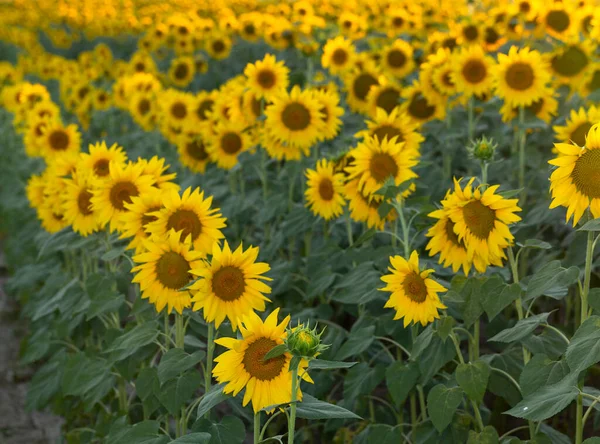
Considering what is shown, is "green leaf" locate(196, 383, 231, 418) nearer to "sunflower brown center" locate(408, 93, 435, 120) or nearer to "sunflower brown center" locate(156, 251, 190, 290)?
"sunflower brown center" locate(156, 251, 190, 290)

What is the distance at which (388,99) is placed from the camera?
16.8ft

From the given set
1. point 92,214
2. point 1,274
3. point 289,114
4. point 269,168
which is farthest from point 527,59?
→ point 1,274

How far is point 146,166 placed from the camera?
341 cm

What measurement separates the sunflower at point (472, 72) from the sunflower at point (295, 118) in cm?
88

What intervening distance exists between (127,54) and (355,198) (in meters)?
11.2

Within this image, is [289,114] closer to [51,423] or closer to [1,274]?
[51,423]

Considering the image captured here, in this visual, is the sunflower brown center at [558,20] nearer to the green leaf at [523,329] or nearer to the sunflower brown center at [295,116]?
the sunflower brown center at [295,116]

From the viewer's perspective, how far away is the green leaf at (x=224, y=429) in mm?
2777

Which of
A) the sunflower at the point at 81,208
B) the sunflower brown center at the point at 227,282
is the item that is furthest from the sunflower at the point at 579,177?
the sunflower at the point at 81,208

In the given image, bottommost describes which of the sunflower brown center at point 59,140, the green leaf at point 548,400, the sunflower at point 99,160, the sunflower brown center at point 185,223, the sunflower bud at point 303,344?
the sunflower brown center at point 59,140

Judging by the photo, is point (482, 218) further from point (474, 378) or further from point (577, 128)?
point (577, 128)

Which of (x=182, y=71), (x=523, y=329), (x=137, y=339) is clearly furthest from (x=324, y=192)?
(x=182, y=71)

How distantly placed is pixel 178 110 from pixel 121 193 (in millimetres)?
2418

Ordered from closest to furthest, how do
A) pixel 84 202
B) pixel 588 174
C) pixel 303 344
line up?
1. pixel 303 344
2. pixel 588 174
3. pixel 84 202
